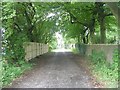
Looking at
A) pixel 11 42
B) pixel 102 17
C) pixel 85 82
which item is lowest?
pixel 85 82

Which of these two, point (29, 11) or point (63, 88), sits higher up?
point (29, 11)

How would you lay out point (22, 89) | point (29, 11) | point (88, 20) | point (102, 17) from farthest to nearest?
point (88, 20) < point (29, 11) < point (102, 17) < point (22, 89)

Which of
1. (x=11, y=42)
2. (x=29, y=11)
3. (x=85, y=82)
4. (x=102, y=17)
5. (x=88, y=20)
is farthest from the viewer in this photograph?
(x=88, y=20)

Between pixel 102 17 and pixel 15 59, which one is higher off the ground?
pixel 102 17

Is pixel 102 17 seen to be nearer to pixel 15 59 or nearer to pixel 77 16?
pixel 77 16

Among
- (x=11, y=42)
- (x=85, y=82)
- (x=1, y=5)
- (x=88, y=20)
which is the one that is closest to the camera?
(x=85, y=82)

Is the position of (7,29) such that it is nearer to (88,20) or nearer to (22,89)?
(22,89)

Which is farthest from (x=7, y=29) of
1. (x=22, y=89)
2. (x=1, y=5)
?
(x=22, y=89)

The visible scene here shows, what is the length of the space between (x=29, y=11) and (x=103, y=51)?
30.5 feet

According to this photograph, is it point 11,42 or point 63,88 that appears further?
point 11,42

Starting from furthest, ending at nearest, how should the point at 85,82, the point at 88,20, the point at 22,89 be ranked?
the point at 88,20
the point at 85,82
the point at 22,89

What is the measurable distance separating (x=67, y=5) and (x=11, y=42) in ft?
24.7

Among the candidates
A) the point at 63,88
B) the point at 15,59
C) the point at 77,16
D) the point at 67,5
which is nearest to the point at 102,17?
the point at 67,5

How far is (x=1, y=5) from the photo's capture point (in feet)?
45.0
